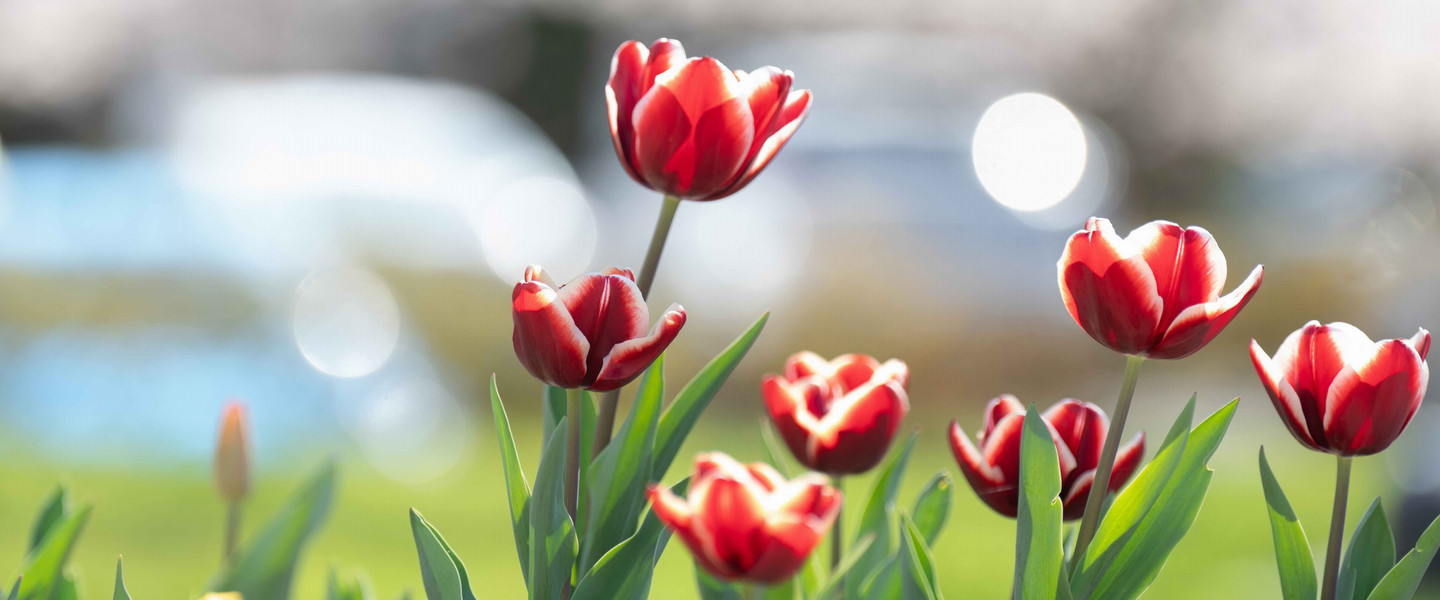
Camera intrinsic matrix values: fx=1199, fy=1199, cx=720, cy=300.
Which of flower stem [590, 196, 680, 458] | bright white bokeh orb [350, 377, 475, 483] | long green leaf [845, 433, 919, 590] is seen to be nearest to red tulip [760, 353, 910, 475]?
long green leaf [845, 433, 919, 590]

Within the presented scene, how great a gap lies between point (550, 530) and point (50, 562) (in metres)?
0.39

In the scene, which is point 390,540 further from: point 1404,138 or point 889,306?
point 1404,138

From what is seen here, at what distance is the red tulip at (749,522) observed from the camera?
545mm

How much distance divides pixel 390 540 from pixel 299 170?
8.25 feet

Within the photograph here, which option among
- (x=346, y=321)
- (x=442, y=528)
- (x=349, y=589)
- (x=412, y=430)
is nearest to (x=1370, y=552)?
(x=349, y=589)

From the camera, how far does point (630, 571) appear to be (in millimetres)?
735

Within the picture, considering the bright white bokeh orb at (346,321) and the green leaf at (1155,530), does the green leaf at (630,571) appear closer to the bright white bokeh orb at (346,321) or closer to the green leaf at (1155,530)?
the green leaf at (1155,530)

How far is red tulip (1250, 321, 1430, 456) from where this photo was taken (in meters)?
0.73

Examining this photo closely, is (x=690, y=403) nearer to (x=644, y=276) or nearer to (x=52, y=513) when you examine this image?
→ (x=644, y=276)

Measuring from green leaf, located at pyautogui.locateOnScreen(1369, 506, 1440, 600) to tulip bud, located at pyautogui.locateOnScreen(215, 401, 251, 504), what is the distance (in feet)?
3.09

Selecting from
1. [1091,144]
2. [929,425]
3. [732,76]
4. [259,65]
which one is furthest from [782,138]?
[259,65]

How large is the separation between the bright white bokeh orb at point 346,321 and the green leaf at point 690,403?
419 cm

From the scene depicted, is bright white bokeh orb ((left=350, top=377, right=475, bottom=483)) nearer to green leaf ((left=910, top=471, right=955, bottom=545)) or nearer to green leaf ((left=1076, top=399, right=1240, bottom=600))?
green leaf ((left=910, top=471, right=955, bottom=545))

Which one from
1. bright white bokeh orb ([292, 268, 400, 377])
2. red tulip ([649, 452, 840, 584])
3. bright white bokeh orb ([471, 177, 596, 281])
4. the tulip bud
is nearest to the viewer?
red tulip ([649, 452, 840, 584])
